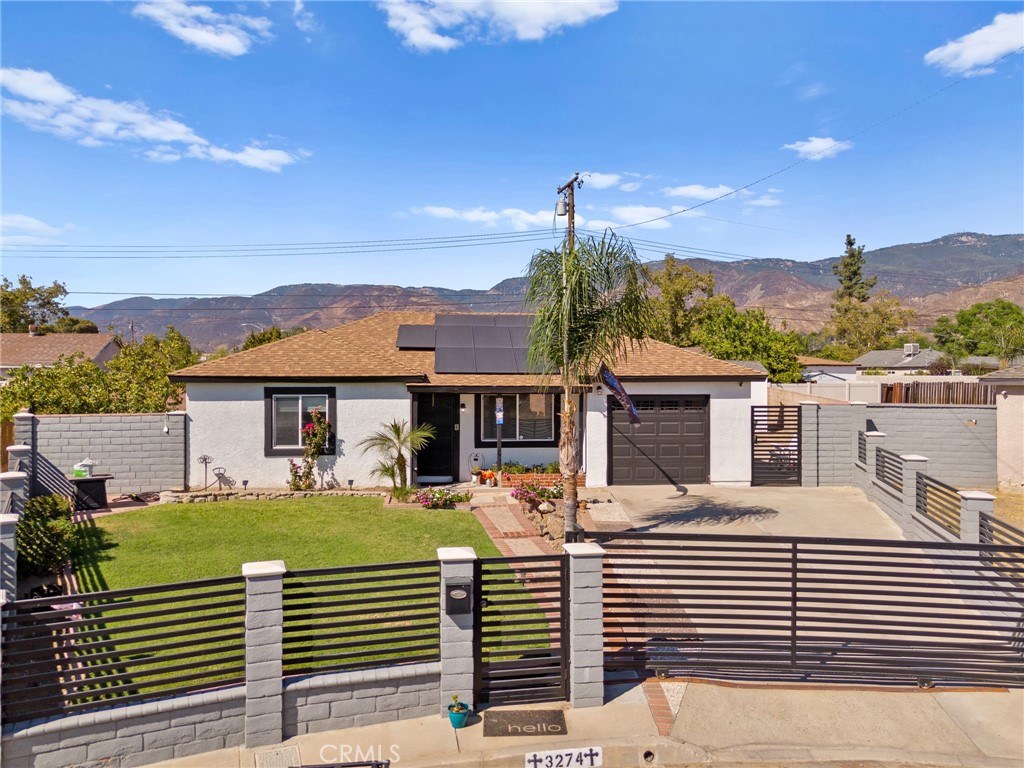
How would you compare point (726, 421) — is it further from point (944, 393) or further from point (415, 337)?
point (415, 337)

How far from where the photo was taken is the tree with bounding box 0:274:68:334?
5644 centimetres

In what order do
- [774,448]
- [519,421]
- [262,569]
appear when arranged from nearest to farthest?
[262,569] < [774,448] < [519,421]

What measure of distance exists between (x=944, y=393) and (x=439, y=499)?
15984 millimetres

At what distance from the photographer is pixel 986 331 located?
205 feet

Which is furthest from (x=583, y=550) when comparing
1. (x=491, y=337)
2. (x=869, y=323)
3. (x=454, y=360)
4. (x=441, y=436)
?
(x=869, y=323)

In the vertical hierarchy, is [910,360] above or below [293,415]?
above

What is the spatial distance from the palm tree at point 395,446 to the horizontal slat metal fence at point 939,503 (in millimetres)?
9791

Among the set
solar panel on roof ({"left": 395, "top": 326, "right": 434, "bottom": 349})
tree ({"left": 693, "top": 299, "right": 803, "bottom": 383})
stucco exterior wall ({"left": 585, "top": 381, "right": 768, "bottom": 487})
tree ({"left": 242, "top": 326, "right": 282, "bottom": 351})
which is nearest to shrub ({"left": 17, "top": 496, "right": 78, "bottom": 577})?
solar panel on roof ({"left": 395, "top": 326, "right": 434, "bottom": 349})

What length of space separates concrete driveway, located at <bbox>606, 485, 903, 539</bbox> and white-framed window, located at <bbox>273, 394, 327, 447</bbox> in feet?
24.2

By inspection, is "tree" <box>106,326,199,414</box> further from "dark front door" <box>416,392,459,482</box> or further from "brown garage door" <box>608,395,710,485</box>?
"brown garage door" <box>608,395,710,485</box>

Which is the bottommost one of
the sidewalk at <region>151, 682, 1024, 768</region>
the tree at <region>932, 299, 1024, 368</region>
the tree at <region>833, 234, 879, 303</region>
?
the sidewalk at <region>151, 682, 1024, 768</region>

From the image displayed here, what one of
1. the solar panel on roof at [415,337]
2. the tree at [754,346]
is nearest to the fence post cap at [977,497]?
the solar panel on roof at [415,337]

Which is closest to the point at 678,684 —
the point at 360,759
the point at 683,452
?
the point at 360,759

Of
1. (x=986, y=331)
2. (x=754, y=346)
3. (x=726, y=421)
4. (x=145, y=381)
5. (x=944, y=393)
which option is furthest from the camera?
(x=986, y=331)
